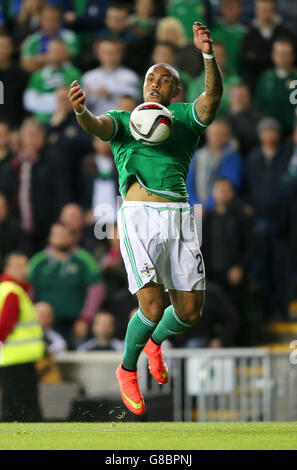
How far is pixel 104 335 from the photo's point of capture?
42.9 ft

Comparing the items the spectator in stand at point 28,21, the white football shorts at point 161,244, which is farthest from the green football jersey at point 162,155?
the spectator in stand at point 28,21

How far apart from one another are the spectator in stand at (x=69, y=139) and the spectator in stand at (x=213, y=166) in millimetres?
1643

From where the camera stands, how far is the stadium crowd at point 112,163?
13.5 meters

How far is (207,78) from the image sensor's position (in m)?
7.55

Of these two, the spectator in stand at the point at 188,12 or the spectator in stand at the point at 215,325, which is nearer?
the spectator in stand at the point at 215,325

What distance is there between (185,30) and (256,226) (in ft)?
12.4

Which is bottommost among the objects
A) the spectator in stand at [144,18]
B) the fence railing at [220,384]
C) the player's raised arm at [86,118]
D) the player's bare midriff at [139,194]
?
the fence railing at [220,384]

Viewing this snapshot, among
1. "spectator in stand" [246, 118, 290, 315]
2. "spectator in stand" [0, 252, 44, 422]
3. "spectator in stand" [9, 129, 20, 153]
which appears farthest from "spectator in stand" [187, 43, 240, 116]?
"spectator in stand" [0, 252, 44, 422]

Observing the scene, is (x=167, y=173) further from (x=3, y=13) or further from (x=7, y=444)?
(x=3, y=13)

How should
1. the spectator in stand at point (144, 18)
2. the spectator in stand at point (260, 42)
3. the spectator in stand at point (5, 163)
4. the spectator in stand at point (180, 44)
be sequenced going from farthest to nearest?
1. the spectator in stand at point (144, 18)
2. the spectator in stand at point (260, 42)
3. the spectator in stand at point (180, 44)
4. the spectator in stand at point (5, 163)

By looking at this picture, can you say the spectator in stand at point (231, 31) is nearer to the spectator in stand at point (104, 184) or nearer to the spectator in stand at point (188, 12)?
the spectator in stand at point (188, 12)

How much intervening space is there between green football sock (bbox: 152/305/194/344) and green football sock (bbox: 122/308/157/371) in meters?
0.28

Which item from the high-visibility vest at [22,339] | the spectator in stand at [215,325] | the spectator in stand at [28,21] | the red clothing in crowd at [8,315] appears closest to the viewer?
the red clothing in crowd at [8,315]

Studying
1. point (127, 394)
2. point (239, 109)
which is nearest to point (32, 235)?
point (239, 109)
